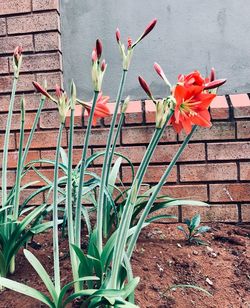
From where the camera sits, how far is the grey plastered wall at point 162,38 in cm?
224

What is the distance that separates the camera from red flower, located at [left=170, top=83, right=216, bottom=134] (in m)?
1.12

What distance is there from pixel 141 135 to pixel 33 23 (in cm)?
90

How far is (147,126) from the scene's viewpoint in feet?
7.23

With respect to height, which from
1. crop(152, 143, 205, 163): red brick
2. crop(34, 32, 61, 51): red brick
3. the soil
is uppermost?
crop(34, 32, 61, 51): red brick

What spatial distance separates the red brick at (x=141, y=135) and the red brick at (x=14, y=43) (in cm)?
74

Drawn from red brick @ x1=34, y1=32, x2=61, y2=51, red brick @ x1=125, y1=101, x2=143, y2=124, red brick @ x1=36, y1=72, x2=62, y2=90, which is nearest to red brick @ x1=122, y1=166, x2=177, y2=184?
red brick @ x1=125, y1=101, x2=143, y2=124

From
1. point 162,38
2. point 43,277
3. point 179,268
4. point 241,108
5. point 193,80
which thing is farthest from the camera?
point 162,38

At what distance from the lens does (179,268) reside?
1727mm

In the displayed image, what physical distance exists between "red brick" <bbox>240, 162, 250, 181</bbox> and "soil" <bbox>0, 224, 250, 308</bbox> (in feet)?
0.88

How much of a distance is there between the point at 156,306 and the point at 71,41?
5.09 ft

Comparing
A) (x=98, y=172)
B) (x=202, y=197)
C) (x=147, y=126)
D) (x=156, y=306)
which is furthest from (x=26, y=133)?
(x=156, y=306)

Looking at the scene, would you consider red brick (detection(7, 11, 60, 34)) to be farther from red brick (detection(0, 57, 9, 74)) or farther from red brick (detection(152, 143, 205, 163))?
red brick (detection(152, 143, 205, 163))

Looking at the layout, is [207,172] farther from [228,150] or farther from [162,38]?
[162,38]

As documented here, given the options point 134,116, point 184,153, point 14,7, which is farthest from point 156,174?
point 14,7
